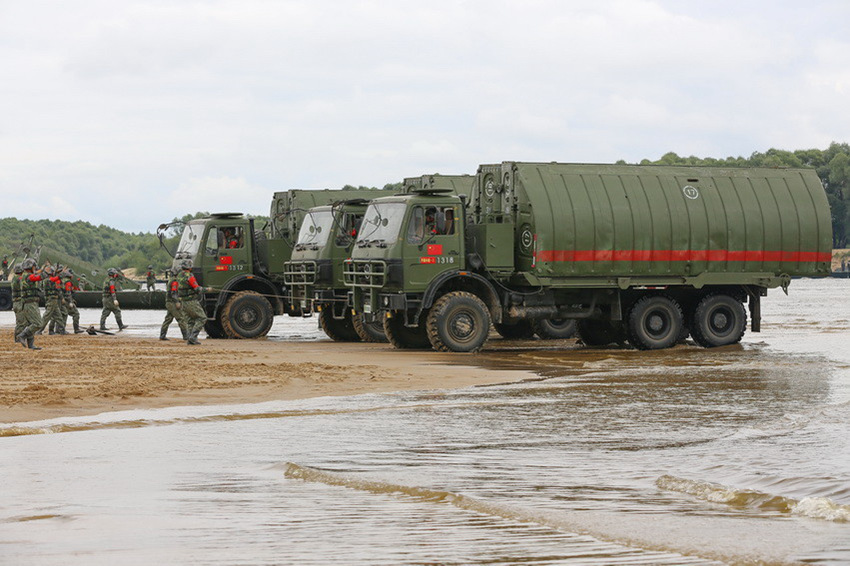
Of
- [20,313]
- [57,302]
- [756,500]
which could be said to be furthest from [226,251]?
[756,500]

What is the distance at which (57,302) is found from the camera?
2650cm

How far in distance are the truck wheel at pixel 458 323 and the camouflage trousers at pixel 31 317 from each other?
21.7ft

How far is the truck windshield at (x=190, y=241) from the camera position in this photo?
26.8 metres

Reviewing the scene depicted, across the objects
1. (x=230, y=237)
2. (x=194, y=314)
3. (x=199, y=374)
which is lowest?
(x=199, y=374)

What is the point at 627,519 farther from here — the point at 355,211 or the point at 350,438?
the point at 355,211

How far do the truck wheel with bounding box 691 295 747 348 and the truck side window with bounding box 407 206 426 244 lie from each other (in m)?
5.62

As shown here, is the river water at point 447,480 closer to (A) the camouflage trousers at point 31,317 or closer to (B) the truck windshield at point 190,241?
(A) the camouflage trousers at point 31,317

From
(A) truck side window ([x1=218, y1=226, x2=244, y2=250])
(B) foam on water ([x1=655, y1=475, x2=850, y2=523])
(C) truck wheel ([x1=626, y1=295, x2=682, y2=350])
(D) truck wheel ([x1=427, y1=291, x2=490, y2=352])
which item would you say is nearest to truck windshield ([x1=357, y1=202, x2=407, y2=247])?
(D) truck wheel ([x1=427, y1=291, x2=490, y2=352])

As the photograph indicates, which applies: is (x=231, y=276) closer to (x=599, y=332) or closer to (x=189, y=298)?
(x=189, y=298)

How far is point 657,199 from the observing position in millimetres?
22516

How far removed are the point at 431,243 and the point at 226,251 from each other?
698cm

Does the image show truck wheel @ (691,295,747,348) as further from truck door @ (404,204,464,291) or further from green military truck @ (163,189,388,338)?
green military truck @ (163,189,388,338)

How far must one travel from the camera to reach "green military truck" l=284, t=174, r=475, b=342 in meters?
24.6

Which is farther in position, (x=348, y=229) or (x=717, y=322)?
(x=348, y=229)
